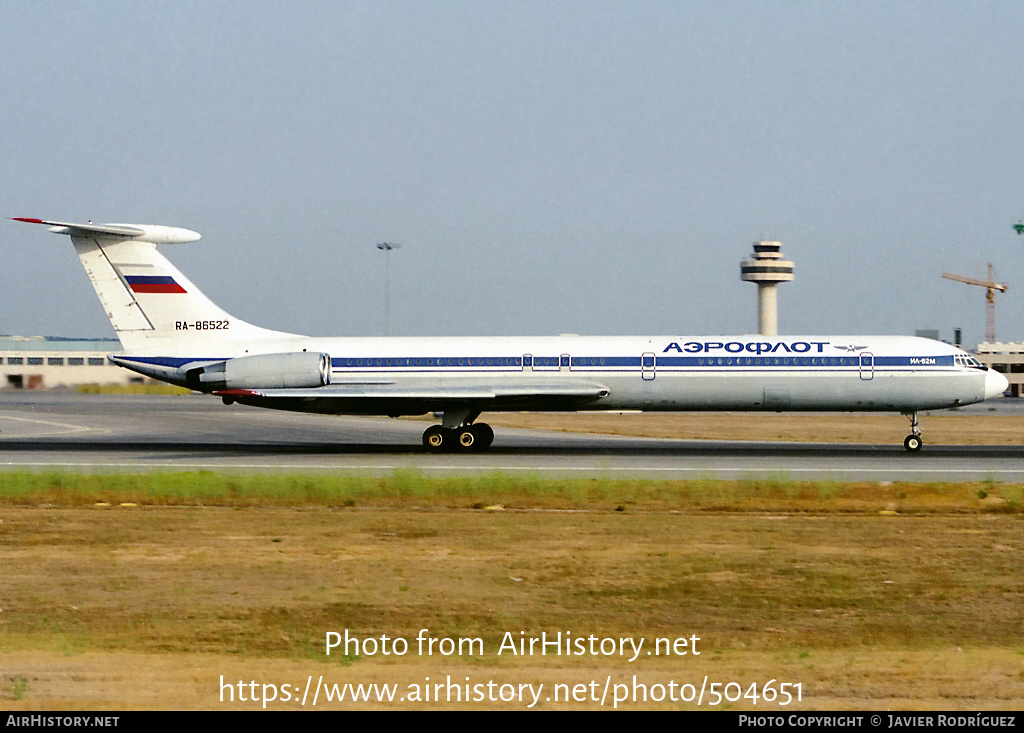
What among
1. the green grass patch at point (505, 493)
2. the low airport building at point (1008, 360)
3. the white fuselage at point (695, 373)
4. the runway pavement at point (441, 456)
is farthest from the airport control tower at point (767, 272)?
the green grass patch at point (505, 493)

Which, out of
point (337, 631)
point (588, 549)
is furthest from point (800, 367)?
point (337, 631)

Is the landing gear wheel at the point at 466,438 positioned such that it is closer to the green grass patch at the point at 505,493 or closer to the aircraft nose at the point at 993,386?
the green grass patch at the point at 505,493

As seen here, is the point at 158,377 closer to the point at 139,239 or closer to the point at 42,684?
the point at 139,239

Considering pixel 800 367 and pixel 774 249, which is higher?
pixel 774 249

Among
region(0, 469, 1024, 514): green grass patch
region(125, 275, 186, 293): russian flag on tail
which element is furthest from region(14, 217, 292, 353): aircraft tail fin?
region(0, 469, 1024, 514): green grass patch

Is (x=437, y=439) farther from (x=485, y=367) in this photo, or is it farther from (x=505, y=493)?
(x=505, y=493)

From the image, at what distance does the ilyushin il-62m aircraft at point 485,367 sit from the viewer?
32188 mm

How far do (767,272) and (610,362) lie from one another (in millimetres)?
94466

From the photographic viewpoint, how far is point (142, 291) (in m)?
34.0

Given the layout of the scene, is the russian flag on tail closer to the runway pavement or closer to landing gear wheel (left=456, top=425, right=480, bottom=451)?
the runway pavement

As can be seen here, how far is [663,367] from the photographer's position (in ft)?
107

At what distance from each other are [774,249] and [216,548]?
114 metres

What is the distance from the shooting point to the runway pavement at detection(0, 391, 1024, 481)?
87.5 feet

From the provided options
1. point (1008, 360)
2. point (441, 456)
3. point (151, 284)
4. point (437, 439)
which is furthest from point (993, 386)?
point (1008, 360)
